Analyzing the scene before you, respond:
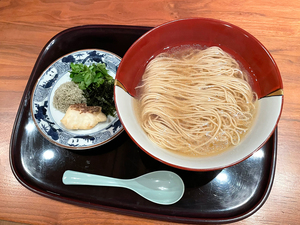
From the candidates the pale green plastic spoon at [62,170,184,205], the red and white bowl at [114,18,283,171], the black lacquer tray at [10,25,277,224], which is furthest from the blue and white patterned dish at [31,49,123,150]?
the red and white bowl at [114,18,283,171]

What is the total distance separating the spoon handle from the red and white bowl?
0.38m

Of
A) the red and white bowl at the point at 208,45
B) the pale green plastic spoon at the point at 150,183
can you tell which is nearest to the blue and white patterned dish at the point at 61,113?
the pale green plastic spoon at the point at 150,183

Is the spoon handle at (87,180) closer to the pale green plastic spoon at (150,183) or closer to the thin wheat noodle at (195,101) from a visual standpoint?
the pale green plastic spoon at (150,183)

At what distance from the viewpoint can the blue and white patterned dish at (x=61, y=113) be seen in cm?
145

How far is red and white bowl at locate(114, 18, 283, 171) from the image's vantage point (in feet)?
3.40

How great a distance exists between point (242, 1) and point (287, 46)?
582 mm

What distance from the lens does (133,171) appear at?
1376 mm

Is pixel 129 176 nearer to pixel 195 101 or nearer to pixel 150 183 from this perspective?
pixel 150 183

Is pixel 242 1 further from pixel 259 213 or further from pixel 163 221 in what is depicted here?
pixel 163 221

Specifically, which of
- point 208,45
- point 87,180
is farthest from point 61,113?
point 208,45

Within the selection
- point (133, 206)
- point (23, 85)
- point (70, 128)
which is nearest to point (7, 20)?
point (23, 85)

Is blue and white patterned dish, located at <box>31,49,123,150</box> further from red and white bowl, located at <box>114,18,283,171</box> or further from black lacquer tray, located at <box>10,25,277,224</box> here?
red and white bowl, located at <box>114,18,283,171</box>

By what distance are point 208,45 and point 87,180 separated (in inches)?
47.7

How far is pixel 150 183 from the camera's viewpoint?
1322 mm
